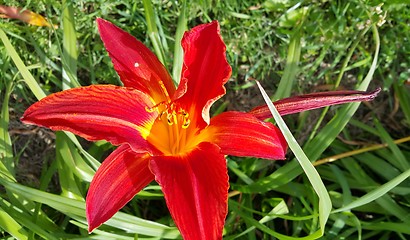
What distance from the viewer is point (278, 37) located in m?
1.85

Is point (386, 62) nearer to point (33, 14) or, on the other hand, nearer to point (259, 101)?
point (259, 101)

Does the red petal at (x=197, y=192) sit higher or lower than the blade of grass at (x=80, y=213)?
higher

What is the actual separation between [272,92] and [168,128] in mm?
670

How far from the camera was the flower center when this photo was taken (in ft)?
4.08

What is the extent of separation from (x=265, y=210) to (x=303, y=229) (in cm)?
13

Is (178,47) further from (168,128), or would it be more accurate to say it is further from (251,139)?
(251,139)

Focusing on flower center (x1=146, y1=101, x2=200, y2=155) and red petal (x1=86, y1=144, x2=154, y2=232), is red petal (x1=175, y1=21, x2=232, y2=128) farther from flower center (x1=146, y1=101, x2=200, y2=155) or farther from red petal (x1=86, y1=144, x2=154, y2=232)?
red petal (x1=86, y1=144, x2=154, y2=232)

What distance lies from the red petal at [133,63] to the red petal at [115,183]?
156mm

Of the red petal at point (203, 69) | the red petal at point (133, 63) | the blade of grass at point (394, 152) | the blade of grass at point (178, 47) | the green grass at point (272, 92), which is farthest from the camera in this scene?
the blade of grass at point (394, 152)

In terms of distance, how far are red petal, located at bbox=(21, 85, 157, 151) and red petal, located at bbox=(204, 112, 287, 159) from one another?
0.17m

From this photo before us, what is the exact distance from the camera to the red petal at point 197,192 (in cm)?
108

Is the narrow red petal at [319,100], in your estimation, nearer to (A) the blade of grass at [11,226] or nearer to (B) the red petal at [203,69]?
(B) the red petal at [203,69]

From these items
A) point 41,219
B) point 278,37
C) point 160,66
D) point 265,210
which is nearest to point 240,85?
point 278,37

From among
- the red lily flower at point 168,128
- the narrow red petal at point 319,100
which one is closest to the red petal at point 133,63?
the red lily flower at point 168,128
